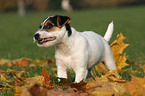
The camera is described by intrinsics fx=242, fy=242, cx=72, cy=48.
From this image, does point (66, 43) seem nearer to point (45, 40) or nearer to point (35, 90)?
point (45, 40)

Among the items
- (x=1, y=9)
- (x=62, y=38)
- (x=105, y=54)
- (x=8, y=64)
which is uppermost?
(x=1, y=9)

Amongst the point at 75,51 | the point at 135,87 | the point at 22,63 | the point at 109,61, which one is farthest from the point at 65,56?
the point at 22,63

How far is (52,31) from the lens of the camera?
223 cm

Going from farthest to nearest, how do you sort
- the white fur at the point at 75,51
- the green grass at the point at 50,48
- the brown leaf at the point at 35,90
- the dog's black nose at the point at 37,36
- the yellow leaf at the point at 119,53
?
the green grass at the point at 50,48, the yellow leaf at the point at 119,53, the white fur at the point at 75,51, the dog's black nose at the point at 37,36, the brown leaf at the point at 35,90

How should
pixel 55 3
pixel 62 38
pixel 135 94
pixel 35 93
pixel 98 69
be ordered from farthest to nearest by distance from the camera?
pixel 55 3 → pixel 98 69 → pixel 62 38 → pixel 135 94 → pixel 35 93

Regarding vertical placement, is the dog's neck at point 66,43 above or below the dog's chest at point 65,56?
above

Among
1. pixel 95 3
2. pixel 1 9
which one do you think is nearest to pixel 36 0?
pixel 1 9

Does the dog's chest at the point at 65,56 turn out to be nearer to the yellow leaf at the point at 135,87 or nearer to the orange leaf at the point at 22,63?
the yellow leaf at the point at 135,87

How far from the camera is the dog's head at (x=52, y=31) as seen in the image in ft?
7.24

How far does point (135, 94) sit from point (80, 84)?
1.53ft

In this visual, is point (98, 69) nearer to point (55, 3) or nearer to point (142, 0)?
point (55, 3)

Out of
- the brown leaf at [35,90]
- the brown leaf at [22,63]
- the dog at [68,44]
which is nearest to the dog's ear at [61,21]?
the dog at [68,44]

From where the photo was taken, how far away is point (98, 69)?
10.4 feet

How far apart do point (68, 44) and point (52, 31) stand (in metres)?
0.22
